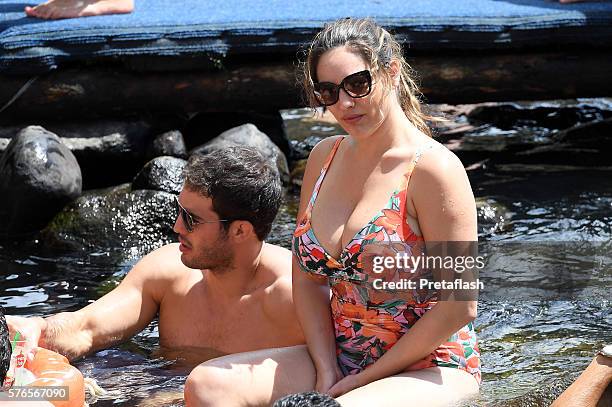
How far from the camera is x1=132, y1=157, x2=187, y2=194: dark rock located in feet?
23.0

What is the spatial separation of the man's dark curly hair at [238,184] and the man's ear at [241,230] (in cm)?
2

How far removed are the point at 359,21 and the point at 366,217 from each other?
0.68 m

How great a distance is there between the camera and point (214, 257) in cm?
441

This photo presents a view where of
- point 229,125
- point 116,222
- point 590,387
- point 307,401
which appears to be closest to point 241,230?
point 307,401

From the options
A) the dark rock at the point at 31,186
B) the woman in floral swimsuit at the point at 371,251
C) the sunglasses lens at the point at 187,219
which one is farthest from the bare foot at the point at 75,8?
the woman in floral swimsuit at the point at 371,251

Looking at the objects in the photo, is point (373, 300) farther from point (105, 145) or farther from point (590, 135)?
point (590, 135)

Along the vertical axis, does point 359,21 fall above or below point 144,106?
above

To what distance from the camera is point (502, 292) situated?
5.59 meters

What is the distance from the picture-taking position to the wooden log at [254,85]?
7.50 meters

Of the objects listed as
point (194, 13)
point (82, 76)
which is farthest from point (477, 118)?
point (82, 76)

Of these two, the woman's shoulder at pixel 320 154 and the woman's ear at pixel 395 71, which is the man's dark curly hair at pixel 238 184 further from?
Answer: the woman's ear at pixel 395 71

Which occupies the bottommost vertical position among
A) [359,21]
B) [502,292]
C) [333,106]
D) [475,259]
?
[502,292]

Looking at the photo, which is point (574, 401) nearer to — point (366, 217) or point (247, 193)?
point (366, 217)

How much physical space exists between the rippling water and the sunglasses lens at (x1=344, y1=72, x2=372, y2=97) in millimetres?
1099
